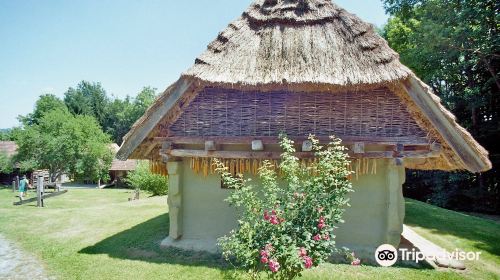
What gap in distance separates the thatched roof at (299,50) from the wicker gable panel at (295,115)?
0.59 metres

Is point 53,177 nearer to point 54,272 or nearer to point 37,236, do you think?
point 37,236

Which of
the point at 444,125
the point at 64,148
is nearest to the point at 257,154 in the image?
the point at 444,125

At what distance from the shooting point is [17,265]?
7355mm

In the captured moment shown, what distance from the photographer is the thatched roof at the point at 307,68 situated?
677cm

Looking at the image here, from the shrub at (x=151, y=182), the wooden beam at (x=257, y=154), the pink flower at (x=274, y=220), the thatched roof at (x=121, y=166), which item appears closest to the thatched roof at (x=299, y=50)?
the wooden beam at (x=257, y=154)

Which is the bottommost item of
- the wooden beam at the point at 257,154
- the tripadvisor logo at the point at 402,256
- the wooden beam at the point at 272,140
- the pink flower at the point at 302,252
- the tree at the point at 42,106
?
the tripadvisor logo at the point at 402,256

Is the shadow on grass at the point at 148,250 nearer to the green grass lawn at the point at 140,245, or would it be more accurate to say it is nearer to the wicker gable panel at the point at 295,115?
the green grass lawn at the point at 140,245

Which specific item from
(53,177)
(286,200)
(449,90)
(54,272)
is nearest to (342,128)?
(286,200)

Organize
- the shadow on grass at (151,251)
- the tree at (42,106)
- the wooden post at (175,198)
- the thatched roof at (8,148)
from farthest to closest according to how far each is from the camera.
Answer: the tree at (42,106), the thatched roof at (8,148), the wooden post at (175,198), the shadow on grass at (151,251)

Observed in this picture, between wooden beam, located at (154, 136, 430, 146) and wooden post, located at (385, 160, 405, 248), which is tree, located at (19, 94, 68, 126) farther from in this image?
wooden post, located at (385, 160, 405, 248)

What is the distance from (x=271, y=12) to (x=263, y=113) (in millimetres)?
3172

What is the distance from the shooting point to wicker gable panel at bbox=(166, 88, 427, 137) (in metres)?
7.36

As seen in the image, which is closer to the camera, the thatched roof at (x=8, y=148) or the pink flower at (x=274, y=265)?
the pink flower at (x=274, y=265)

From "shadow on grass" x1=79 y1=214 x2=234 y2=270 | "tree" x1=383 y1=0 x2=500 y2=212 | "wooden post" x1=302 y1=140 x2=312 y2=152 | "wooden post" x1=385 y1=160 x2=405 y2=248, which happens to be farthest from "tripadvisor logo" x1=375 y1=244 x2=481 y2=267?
"tree" x1=383 y1=0 x2=500 y2=212
